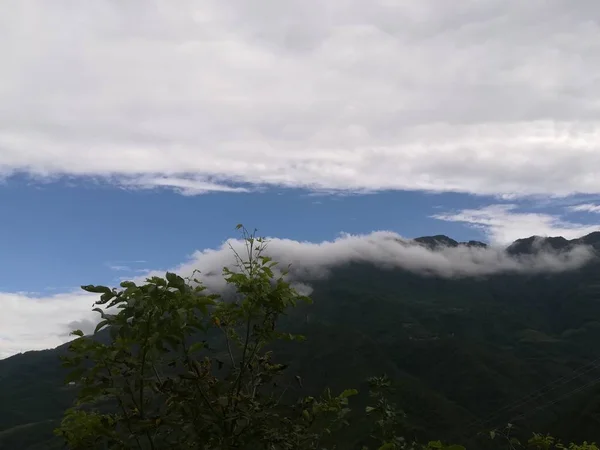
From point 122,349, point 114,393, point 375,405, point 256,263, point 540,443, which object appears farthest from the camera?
point 540,443

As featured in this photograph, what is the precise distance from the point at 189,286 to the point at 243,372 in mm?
1639

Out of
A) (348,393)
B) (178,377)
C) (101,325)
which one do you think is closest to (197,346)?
(178,377)

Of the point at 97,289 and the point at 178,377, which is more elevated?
the point at 97,289

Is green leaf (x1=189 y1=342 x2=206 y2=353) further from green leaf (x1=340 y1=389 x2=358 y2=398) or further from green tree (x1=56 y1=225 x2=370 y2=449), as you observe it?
green leaf (x1=340 y1=389 x2=358 y2=398)

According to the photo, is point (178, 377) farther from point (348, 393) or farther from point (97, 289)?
point (348, 393)

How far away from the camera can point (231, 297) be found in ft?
28.0

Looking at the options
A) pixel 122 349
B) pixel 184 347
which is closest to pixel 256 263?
pixel 184 347

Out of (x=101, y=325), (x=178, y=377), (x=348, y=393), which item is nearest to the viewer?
(x=101, y=325)

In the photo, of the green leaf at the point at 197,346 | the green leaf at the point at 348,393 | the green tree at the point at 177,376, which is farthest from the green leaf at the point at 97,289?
the green leaf at the point at 348,393

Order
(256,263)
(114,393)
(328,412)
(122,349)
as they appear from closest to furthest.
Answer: (114,393) < (122,349) < (256,263) < (328,412)

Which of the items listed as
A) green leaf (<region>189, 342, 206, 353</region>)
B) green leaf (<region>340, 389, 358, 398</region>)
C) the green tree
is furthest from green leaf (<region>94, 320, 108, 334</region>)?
green leaf (<region>340, 389, 358, 398</region>)

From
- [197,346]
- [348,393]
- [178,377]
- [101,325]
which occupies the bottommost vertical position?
[348,393]

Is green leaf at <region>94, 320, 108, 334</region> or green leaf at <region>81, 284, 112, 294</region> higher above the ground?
green leaf at <region>81, 284, 112, 294</region>

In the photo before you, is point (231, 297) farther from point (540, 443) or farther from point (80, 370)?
point (540, 443)
